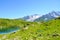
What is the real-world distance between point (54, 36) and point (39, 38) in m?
4.26

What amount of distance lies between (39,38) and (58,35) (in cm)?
551

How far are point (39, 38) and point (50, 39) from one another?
11.7 feet

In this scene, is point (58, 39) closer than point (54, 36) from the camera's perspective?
Answer: Yes

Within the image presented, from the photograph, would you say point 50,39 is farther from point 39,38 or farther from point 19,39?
point 19,39

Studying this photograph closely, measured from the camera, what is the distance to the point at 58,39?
40562 millimetres

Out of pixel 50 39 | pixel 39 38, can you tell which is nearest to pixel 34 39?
pixel 39 38

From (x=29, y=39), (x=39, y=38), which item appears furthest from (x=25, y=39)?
(x=39, y=38)

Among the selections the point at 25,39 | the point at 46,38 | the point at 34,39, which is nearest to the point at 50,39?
the point at 46,38

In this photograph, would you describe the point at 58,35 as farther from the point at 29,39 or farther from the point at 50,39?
the point at 29,39

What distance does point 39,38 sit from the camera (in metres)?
43.7

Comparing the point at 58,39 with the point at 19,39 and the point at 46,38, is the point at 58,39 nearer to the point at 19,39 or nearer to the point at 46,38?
the point at 46,38

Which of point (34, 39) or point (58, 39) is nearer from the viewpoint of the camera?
point (58, 39)

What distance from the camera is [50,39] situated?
41531mm

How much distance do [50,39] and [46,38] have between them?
155cm
